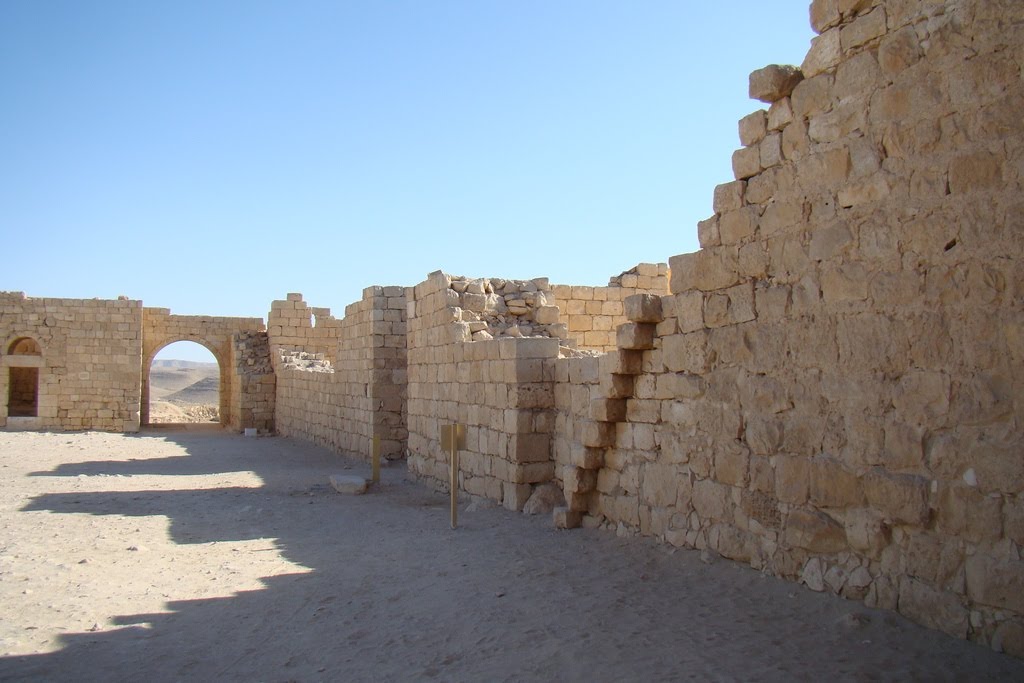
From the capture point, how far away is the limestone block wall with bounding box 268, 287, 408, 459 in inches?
538

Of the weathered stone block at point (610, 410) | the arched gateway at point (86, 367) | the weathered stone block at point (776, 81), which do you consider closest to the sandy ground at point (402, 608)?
the weathered stone block at point (610, 410)

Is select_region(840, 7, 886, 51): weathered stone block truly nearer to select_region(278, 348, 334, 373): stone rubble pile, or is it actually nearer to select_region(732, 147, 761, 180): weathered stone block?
select_region(732, 147, 761, 180): weathered stone block

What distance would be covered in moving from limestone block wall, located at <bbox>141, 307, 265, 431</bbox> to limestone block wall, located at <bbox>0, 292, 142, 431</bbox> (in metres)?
2.00

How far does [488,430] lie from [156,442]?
12763mm

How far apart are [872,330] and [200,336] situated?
23.7 meters

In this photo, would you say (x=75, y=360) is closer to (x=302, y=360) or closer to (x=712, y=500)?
(x=302, y=360)

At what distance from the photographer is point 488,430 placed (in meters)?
8.96

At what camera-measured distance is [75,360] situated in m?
22.1

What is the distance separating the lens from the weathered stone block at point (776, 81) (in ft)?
17.1

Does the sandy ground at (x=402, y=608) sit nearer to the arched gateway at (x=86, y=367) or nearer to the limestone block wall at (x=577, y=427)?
the limestone block wall at (x=577, y=427)

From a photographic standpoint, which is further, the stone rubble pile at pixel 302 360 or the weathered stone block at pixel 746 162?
the stone rubble pile at pixel 302 360

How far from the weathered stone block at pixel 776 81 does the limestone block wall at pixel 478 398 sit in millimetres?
3832


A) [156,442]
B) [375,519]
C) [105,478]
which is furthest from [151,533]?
[156,442]

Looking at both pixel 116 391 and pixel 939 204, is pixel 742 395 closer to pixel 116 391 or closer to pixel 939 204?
pixel 939 204
